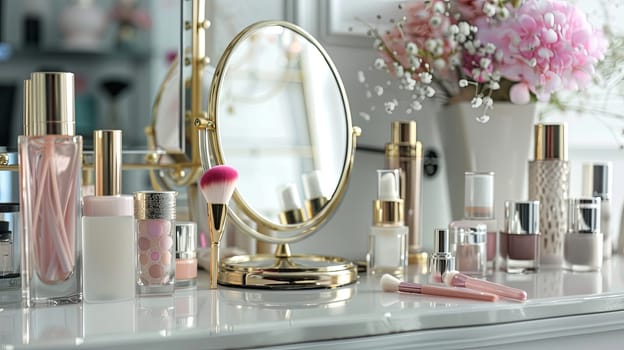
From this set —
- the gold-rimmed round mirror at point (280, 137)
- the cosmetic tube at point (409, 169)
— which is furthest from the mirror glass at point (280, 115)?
the cosmetic tube at point (409, 169)

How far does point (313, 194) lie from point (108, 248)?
0.92 feet

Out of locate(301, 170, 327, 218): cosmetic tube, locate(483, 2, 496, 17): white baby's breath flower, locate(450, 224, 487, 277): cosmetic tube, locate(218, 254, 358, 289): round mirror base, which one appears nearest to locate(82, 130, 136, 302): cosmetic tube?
locate(218, 254, 358, 289): round mirror base

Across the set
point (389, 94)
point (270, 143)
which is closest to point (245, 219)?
point (270, 143)

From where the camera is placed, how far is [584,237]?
1.07 m

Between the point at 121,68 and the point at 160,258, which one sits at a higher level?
the point at 121,68

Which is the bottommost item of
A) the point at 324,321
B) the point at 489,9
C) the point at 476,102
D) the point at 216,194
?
the point at 324,321

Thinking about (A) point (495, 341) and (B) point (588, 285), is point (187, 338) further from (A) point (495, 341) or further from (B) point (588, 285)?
(B) point (588, 285)

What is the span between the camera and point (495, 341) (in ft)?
2.59

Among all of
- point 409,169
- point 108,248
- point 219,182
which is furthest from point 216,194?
point 409,169

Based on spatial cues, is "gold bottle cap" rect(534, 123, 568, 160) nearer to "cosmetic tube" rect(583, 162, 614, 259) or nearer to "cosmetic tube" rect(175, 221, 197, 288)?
"cosmetic tube" rect(583, 162, 614, 259)

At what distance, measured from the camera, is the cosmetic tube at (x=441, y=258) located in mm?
940

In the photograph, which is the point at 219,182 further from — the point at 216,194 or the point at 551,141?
the point at 551,141

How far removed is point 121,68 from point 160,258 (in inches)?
12.2

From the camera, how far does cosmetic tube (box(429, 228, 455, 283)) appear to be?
37.0 inches
